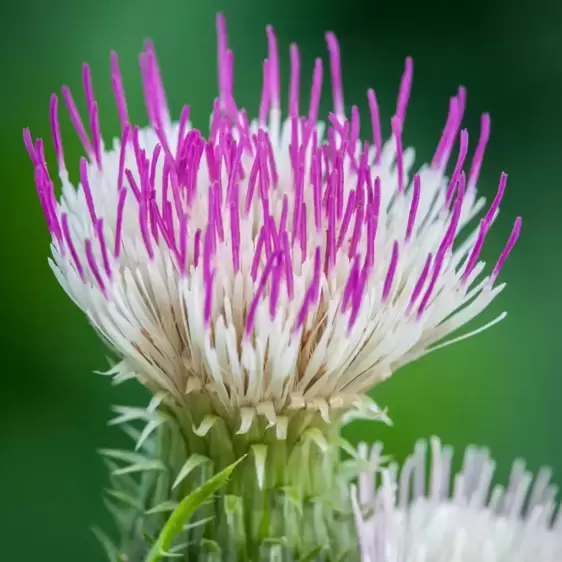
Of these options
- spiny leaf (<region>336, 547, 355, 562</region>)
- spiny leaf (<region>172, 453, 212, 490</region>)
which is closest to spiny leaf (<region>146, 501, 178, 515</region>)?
spiny leaf (<region>172, 453, 212, 490</region>)

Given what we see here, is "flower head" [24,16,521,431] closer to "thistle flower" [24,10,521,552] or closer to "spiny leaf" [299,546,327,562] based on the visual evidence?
"thistle flower" [24,10,521,552]

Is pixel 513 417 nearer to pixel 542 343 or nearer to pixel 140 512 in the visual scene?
pixel 542 343

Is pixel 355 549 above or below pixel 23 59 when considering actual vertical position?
below

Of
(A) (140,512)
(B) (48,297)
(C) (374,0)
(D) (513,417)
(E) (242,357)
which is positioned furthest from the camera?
(C) (374,0)

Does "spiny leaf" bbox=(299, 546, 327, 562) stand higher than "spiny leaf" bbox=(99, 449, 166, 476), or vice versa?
"spiny leaf" bbox=(99, 449, 166, 476)

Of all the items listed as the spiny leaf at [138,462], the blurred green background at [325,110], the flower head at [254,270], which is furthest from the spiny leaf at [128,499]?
the blurred green background at [325,110]

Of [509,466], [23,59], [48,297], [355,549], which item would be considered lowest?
[355,549]

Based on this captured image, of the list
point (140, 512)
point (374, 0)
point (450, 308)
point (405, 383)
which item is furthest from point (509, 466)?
point (374, 0)
